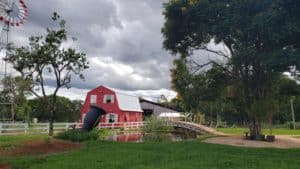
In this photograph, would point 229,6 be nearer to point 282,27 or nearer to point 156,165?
point 282,27

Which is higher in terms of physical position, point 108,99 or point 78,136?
point 108,99

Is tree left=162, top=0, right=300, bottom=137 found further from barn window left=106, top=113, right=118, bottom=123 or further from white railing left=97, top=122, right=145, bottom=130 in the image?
barn window left=106, top=113, right=118, bottom=123

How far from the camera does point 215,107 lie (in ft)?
165

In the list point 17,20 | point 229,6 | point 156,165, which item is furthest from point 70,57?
point 156,165

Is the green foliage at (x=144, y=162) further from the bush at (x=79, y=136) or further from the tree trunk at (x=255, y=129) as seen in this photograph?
the tree trunk at (x=255, y=129)

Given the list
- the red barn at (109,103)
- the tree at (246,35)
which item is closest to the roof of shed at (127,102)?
the red barn at (109,103)

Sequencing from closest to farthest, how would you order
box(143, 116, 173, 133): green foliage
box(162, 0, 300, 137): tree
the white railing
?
box(162, 0, 300, 137): tree
the white railing
box(143, 116, 173, 133): green foliage

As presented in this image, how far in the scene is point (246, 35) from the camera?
19125 mm

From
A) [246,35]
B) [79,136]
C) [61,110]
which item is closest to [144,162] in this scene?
[79,136]

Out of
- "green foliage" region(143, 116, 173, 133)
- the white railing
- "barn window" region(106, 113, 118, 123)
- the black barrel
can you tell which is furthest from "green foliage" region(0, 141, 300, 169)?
"barn window" region(106, 113, 118, 123)

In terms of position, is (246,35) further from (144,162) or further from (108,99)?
(108,99)

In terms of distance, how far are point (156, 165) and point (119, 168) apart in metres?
1.08

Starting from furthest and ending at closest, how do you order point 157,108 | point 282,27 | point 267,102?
point 157,108 < point 267,102 < point 282,27

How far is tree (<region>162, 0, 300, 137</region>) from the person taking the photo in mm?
14805
